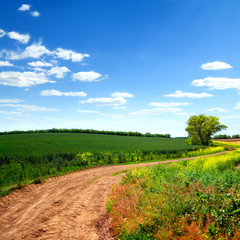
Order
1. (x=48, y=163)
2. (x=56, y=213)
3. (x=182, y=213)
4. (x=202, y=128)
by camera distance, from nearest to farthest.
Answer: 1. (x=182, y=213)
2. (x=56, y=213)
3. (x=48, y=163)
4. (x=202, y=128)

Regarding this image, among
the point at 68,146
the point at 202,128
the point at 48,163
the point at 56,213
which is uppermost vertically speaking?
the point at 202,128

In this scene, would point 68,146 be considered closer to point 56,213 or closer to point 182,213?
point 56,213

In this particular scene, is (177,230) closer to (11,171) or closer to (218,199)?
(218,199)

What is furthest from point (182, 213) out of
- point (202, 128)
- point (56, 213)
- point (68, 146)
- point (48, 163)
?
point (202, 128)

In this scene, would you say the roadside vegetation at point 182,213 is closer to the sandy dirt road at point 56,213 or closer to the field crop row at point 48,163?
the sandy dirt road at point 56,213

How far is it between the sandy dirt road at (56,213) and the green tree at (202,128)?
55256 millimetres

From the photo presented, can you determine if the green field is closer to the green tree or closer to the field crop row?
the field crop row

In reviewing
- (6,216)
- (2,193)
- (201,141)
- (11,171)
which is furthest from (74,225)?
(201,141)

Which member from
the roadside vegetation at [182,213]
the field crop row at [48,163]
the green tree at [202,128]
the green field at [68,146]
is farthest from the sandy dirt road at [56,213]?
the green tree at [202,128]

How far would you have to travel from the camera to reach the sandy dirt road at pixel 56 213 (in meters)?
6.66

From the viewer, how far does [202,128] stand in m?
59.8

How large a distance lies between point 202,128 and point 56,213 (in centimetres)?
5976

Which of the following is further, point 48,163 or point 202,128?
point 202,128

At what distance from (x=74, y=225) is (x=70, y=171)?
10962 mm
